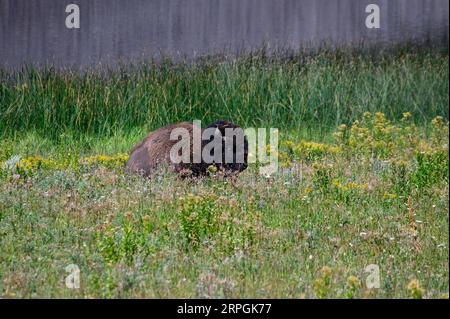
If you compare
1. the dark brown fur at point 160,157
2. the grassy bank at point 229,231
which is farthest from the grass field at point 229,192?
the dark brown fur at point 160,157

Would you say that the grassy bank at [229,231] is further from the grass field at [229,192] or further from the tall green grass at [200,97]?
the tall green grass at [200,97]

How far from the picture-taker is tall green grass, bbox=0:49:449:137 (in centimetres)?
1293

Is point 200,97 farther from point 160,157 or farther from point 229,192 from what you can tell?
point 229,192

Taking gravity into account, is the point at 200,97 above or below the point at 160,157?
above

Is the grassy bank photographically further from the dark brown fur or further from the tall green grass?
the tall green grass

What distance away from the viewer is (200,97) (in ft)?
43.2

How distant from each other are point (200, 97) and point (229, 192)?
4979 mm

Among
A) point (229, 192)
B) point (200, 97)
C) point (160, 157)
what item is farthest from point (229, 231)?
point (200, 97)

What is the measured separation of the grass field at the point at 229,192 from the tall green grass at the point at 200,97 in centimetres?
4

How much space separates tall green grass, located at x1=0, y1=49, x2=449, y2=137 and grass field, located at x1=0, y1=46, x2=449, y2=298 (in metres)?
0.04

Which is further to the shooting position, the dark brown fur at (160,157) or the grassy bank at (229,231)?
the dark brown fur at (160,157)

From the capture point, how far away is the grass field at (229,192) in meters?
5.93
